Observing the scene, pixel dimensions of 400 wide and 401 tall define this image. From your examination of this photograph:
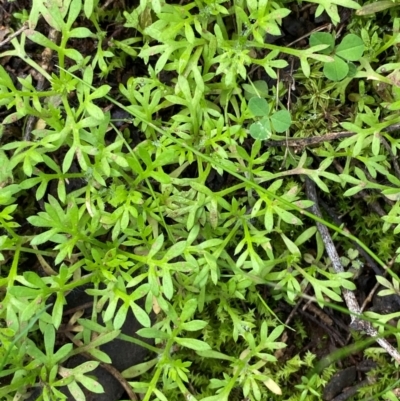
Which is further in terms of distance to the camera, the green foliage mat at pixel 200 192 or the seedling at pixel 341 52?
the seedling at pixel 341 52

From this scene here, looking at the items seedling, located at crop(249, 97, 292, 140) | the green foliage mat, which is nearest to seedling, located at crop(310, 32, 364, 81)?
the green foliage mat

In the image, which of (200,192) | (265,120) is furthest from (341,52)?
(200,192)

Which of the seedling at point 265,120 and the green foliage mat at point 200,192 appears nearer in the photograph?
the green foliage mat at point 200,192

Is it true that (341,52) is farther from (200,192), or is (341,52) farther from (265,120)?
(200,192)

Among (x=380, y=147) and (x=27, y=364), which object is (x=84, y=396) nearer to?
(x=27, y=364)

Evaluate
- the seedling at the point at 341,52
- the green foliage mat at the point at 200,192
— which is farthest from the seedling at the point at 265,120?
the seedling at the point at 341,52

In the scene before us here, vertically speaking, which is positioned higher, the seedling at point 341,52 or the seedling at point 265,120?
the seedling at point 341,52

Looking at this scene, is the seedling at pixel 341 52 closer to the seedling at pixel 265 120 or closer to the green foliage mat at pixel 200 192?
the green foliage mat at pixel 200 192
